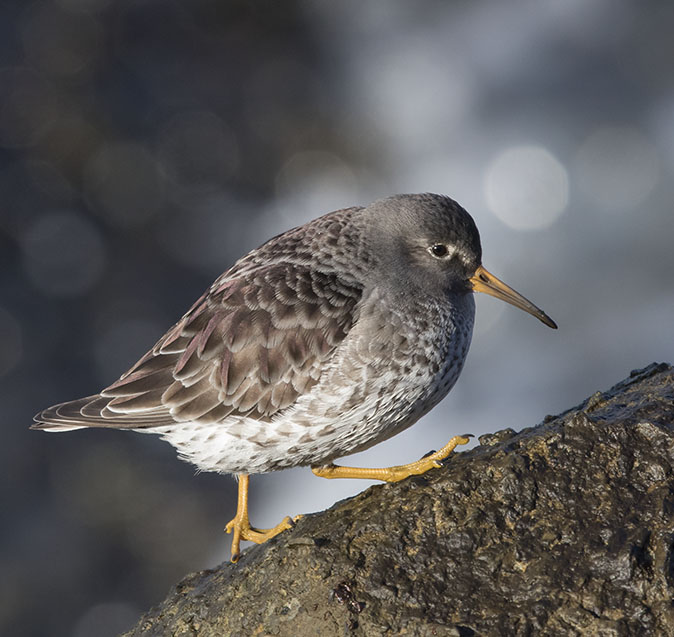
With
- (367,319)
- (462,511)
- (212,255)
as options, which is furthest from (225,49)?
(462,511)

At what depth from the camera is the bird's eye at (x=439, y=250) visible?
498 cm

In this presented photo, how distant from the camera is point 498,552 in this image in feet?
11.2

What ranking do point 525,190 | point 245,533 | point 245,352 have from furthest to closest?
1. point 525,190
2. point 245,533
3. point 245,352

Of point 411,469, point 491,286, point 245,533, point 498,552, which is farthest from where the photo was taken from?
point 491,286

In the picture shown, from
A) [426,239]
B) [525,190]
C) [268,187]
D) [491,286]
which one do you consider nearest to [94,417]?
[426,239]

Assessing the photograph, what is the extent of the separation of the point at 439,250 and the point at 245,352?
52.4 inches

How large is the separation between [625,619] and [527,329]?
28.8ft

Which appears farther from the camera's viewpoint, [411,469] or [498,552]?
[411,469]

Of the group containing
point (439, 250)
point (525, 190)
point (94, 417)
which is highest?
point (525, 190)

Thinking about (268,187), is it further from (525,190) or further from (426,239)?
(426,239)

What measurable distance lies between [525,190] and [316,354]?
29.0ft

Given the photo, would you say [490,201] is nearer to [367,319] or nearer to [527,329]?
[527,329]

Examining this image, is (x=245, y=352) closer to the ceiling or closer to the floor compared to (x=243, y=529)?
closer to the ceiling

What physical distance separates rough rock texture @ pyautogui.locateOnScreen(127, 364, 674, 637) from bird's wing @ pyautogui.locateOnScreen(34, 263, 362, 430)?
2.70 feet
